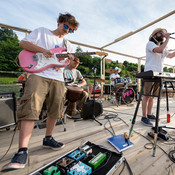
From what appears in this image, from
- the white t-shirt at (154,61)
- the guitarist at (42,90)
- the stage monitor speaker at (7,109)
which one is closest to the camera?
the guitarist at (42,90)

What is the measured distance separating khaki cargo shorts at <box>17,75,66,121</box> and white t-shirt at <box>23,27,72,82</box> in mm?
61

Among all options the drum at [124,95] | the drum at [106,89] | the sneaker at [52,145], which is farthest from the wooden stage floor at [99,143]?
the drum at [106,89]

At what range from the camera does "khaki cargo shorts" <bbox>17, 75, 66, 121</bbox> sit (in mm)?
993

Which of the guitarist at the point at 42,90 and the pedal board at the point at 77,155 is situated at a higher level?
the guitarist at the point at 42,90

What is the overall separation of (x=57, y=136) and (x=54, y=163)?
73cm

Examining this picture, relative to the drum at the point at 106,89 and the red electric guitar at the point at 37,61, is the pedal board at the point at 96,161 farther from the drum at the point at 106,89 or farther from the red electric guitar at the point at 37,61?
the drum at the point at 106,89

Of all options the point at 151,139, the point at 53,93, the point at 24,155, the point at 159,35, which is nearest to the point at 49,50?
the point at 53,93

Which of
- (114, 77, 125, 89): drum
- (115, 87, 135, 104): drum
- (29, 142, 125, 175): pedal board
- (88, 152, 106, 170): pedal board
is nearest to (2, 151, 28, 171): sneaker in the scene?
Result: (29, 142, 125, 175): pedal board

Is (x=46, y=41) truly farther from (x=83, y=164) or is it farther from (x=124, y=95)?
(x=124, y=95)

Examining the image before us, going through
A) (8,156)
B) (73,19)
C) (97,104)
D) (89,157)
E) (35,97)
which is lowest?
(8,156)

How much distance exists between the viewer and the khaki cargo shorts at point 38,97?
0.99 m

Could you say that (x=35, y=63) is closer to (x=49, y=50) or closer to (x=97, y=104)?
(x=49, y=50)

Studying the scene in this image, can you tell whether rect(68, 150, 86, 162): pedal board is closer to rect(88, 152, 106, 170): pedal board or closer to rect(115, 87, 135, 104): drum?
rect(88, 152, 106, 170): pedal board

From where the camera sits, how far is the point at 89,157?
3.22 ft
